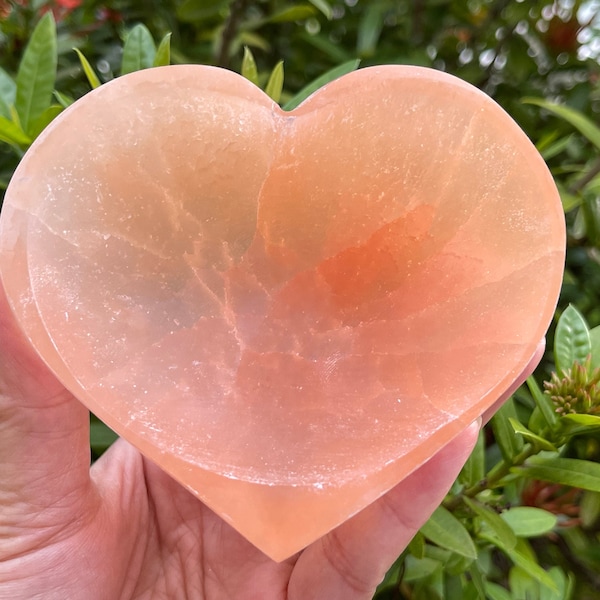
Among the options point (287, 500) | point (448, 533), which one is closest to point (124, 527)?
point (287, 500)

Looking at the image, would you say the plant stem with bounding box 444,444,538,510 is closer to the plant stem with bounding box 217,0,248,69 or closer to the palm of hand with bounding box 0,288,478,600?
the palm of hand with bounding box 0,288,478,600

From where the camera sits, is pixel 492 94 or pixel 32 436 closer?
pixel 32 436

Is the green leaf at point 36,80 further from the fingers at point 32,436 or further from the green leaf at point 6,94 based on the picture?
the fingers at point 32,436

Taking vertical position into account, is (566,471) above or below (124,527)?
above

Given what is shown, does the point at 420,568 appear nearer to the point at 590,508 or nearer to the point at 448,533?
the point at 448,533

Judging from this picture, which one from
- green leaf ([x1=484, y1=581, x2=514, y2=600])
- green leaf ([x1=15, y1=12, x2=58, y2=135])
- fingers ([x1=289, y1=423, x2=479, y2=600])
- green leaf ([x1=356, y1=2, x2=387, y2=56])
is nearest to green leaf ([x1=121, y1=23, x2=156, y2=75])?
green leaf ([x1=15, y1=12, x2=58, y2=135])

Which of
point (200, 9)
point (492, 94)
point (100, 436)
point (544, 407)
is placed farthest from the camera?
point (492, 94)

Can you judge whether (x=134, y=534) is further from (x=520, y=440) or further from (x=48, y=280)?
(x=520, y=440)
